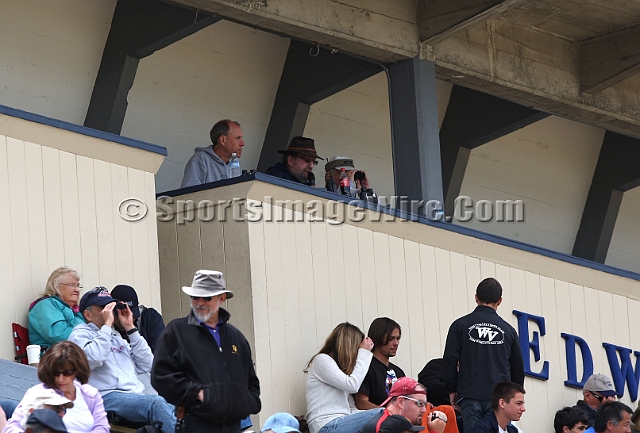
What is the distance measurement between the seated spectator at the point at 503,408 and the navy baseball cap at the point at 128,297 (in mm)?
2383

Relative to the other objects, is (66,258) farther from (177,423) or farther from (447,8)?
(447,8)

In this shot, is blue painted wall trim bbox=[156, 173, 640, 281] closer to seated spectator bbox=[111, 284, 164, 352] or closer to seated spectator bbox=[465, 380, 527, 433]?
seated spectator bbox=[111, 284, 164, 352]

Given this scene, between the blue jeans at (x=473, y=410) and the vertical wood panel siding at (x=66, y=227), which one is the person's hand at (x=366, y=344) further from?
the vertical wood panel siding at (x=66, y=227)

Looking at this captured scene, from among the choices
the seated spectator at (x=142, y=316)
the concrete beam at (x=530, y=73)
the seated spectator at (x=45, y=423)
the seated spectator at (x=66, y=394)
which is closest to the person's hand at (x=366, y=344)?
the seated spectator at (x=142, y=316)

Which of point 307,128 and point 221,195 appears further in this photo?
point 307,128

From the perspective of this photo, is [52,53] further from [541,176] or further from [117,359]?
[541,176]

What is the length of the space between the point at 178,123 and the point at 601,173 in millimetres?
5726

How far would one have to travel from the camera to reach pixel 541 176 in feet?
47.2

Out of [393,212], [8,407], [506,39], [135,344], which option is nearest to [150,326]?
[135,344]

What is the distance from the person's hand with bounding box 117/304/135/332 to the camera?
7586mm

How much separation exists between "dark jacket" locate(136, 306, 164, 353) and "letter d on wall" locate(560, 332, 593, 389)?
4388 mm

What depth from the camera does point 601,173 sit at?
14766mm

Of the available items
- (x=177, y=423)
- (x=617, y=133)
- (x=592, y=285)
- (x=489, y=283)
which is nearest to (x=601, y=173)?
(x=617, y=133)

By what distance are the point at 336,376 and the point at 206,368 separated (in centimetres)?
212
